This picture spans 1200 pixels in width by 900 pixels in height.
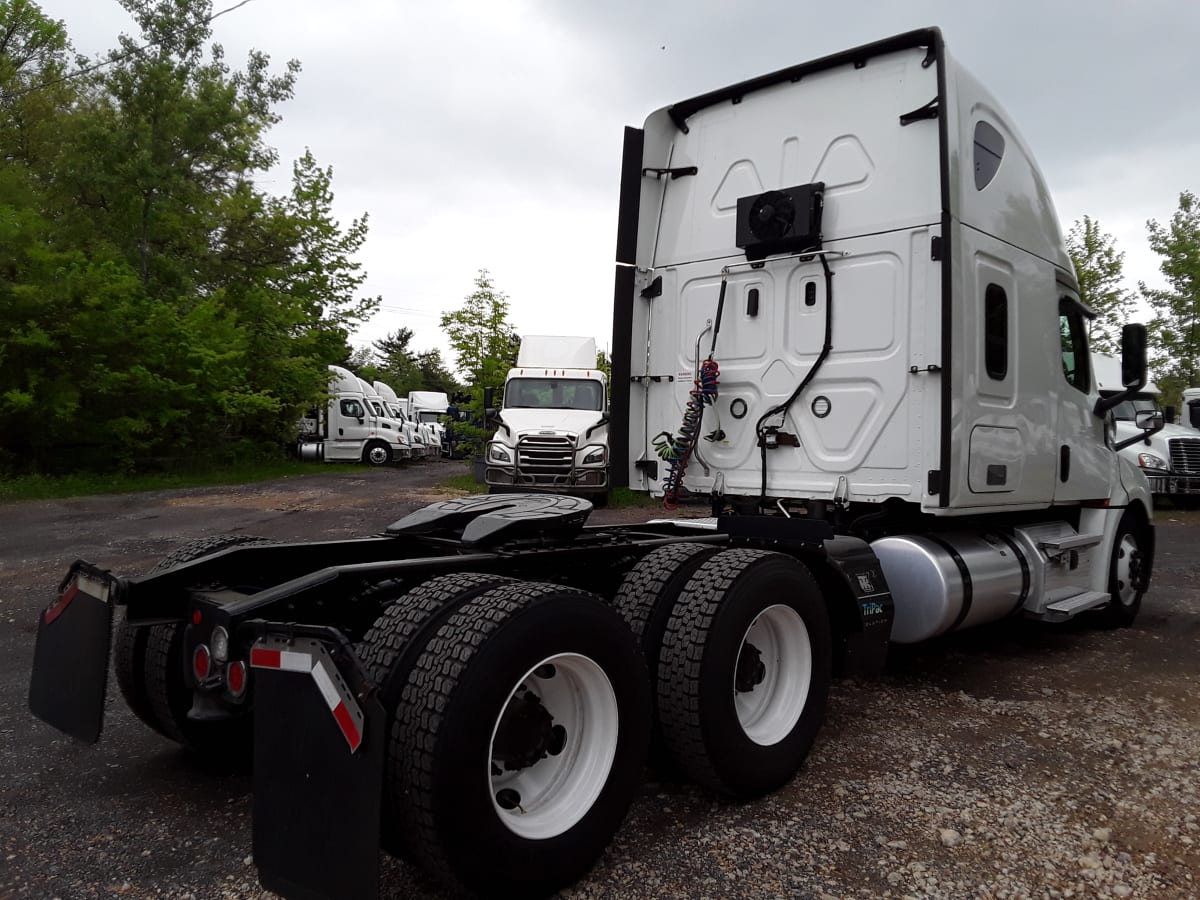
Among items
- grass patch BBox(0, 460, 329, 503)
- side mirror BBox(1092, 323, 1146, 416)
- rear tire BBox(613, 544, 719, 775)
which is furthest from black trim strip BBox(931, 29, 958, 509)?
grass patch BBox(0, 460, 329, 503)

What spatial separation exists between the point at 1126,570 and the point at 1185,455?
1130cm

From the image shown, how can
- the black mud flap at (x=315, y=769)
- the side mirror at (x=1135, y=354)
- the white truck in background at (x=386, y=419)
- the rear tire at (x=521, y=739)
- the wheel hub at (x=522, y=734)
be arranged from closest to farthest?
1. the black mud flap at (x=315, y=769)
2. the rear tire at (x=521, y=739)
3. the wheel hub at (x=522, y=734)
4. the side mirror at (x=1135, y=354)
5. the white truck in background at (x=386, y=419)

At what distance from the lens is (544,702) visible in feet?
9.24

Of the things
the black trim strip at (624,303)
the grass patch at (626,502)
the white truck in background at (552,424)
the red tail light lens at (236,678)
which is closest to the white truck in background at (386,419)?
the white truck in background at (552,424)

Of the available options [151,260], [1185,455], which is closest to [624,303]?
[1185,455]

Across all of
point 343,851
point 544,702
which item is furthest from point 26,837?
point 544,702

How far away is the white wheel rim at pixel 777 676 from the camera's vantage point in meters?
3.51

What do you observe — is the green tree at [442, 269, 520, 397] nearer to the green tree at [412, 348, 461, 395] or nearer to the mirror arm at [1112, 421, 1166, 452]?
the mirror arm at [1112, 421, 1166, 452]

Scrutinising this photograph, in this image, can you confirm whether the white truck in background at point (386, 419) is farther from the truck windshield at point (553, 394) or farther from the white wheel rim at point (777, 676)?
the white wheel rim at point (777, 676)

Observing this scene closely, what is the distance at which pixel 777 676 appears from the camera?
3.66 m

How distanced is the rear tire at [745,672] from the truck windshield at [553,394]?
12.2 m

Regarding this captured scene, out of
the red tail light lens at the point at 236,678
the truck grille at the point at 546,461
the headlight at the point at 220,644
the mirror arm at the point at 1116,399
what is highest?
the mirror arm at the point at 1116,399

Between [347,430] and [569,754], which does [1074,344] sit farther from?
[347,430]

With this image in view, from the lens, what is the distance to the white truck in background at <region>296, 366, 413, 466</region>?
A: 2856 centimetres
